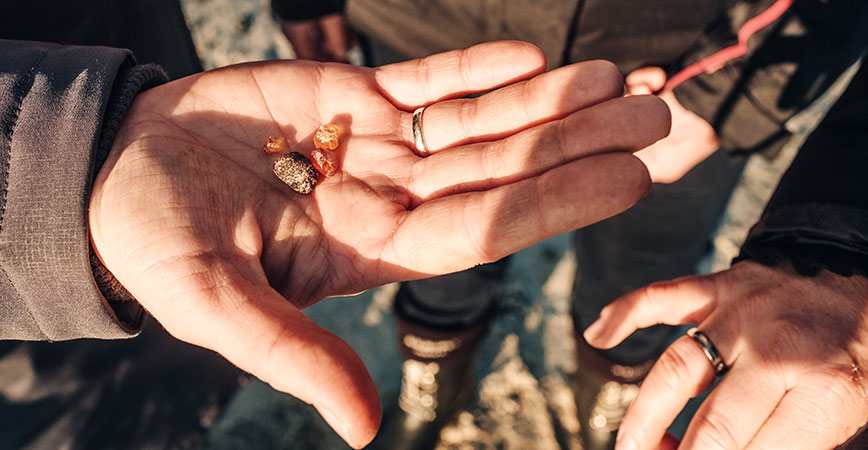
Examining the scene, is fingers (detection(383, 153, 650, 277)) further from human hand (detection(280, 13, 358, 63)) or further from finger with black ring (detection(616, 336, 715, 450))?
human hand (detection(280, 13, 358, 63))

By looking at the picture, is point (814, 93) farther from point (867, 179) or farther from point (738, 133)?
point (867, 179)

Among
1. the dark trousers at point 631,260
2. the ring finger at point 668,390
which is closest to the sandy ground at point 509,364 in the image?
the dark trousers at point 631,260

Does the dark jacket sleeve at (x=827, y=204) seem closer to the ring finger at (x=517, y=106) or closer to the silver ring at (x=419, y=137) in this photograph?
the ring finger at (x=517, y=106)

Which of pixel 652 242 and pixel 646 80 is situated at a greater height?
pixel 646 80

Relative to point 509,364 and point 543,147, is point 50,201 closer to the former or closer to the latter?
point 543,147

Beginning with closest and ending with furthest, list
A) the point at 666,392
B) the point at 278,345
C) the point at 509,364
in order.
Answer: the point at 278,345 → the point at 666,392 → the point at 509,364

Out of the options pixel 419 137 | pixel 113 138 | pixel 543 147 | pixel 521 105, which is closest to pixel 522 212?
pixel 543 147
